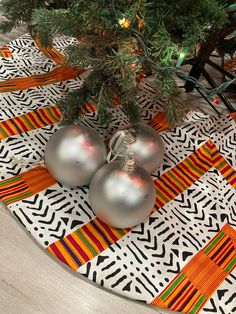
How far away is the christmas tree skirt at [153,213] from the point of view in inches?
29.3

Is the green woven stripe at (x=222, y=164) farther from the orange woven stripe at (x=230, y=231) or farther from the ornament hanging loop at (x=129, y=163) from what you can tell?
the ornament hanging loop at (x=129, y=163)

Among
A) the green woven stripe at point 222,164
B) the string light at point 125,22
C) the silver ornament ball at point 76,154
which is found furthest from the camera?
the green woven stripe at point 222,164

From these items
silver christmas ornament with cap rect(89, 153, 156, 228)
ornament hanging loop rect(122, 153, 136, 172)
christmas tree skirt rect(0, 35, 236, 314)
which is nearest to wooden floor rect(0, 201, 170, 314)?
christmas tree skirt rect(0, 35, 236, 314)

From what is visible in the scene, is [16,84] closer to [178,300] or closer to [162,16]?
[162,16]

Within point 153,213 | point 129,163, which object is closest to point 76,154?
point 129,163

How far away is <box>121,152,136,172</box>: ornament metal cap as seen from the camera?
2.46 ft

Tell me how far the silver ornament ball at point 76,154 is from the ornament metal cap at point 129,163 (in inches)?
3.4

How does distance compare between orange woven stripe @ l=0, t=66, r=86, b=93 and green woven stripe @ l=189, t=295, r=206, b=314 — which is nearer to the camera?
green woven stripe @ l=189, t=295, r=206, b=314

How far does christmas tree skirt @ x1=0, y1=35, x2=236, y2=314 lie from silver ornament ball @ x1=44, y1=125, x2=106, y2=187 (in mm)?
67

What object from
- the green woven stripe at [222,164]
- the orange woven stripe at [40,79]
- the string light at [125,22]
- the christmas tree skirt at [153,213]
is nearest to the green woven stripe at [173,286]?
the christmas tree skirt at [153,213]

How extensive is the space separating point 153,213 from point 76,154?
242 millimetres

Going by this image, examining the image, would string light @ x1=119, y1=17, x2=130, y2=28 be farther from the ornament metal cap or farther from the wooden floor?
the wooden floor

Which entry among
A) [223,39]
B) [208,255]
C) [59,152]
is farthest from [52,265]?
[223,39]

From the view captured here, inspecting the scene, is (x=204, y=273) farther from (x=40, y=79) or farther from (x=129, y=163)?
(x=40, y=79)
